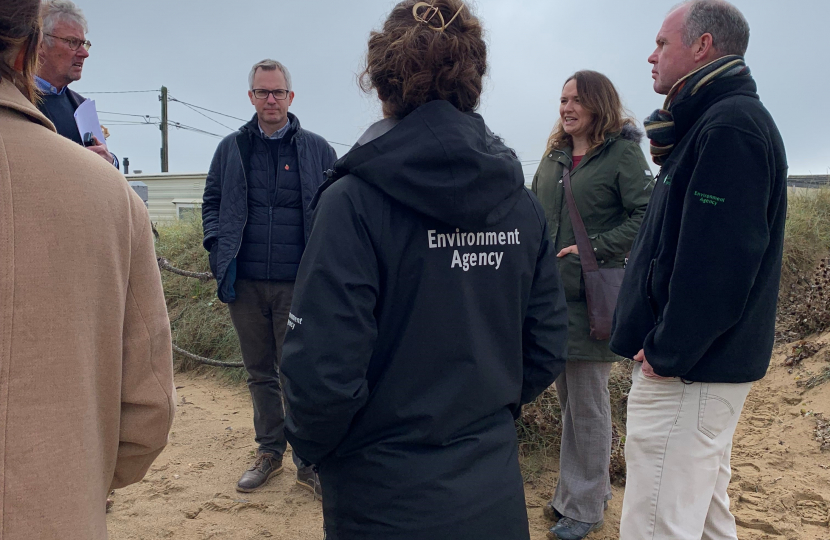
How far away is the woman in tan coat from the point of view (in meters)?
1.21

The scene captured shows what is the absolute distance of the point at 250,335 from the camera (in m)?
4.05

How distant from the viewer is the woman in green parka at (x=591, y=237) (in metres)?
3.32

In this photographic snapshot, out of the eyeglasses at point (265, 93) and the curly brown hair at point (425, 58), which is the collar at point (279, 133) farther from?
the curly brown hair at point (425, 58)

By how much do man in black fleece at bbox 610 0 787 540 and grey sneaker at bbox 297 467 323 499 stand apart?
2.16m

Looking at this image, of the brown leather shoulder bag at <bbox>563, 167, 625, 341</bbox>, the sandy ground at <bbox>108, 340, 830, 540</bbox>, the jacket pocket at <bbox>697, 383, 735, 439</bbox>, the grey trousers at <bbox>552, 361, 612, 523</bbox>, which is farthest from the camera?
the sandy ground at <bbox>108, 340, 830, 540</bbox>

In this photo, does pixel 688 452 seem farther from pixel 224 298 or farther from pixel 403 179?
pixel 224 298

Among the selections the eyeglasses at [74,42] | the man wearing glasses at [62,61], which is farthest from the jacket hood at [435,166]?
the eyeglasses at [74,42]

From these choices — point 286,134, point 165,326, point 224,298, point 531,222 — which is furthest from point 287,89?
point 165,326

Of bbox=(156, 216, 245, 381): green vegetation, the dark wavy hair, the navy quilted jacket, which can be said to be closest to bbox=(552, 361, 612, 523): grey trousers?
the navy quilted jacket

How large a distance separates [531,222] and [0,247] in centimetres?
137

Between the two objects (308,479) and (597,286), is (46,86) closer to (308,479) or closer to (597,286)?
(308,479)

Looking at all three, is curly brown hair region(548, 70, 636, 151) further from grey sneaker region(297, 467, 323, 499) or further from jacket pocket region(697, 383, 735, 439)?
grey sneaker region(297, 467, 323, 499)

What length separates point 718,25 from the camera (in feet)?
7.70

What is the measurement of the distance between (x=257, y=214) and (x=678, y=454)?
2.72 m
